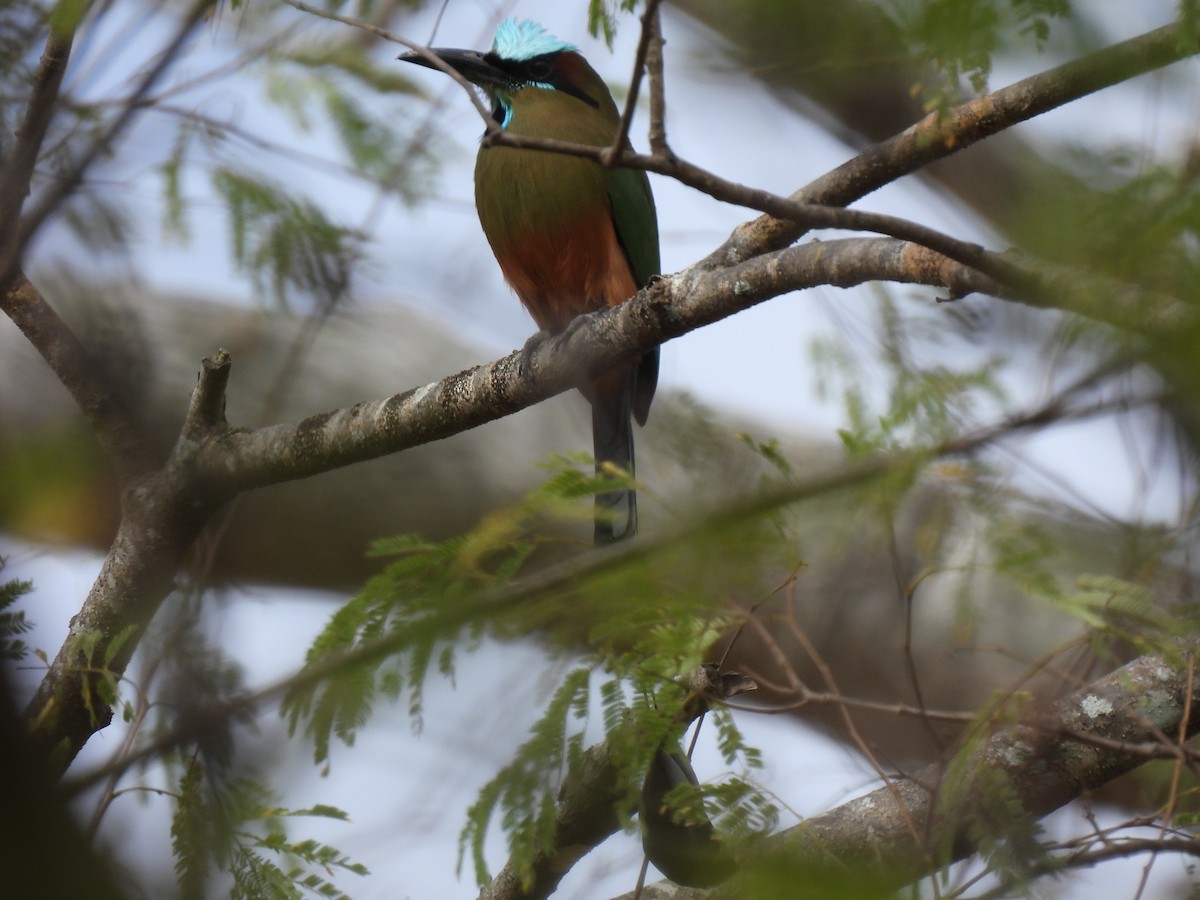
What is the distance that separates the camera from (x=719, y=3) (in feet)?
15.1

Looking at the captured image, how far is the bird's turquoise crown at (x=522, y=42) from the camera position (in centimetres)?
438

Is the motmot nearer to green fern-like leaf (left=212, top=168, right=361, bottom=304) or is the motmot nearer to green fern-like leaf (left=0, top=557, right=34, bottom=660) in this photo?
green fern-like leaf (left=212, top=168, right=361, bottom=304)

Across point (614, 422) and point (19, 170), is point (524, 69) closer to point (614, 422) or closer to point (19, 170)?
point (614, 422)

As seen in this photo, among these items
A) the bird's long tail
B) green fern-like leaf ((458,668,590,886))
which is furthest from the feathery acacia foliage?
the bird's long tail

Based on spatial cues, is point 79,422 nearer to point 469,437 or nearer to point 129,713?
point 129,713

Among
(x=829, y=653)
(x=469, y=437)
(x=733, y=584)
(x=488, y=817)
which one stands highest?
(x=469, y=437)

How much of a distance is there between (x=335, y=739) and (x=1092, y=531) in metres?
1.12

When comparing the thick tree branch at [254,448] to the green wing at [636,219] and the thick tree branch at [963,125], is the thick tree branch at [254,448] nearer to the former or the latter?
the thick tree branch at [963,125]

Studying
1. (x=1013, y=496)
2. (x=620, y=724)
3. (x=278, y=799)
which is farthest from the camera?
(x=620, y=724)

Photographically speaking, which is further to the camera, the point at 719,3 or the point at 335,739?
the point at 719,3

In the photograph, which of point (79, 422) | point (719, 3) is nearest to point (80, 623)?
point (79, 422)

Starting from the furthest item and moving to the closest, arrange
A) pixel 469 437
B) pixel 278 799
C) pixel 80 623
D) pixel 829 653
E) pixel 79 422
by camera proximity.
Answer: pixel 469 437
pixel 829 653
pixel 79 422
pixel 80 623
pixel 278 799

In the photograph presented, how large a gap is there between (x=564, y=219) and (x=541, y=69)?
769mm

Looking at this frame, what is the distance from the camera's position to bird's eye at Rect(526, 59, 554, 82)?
14.3ft
